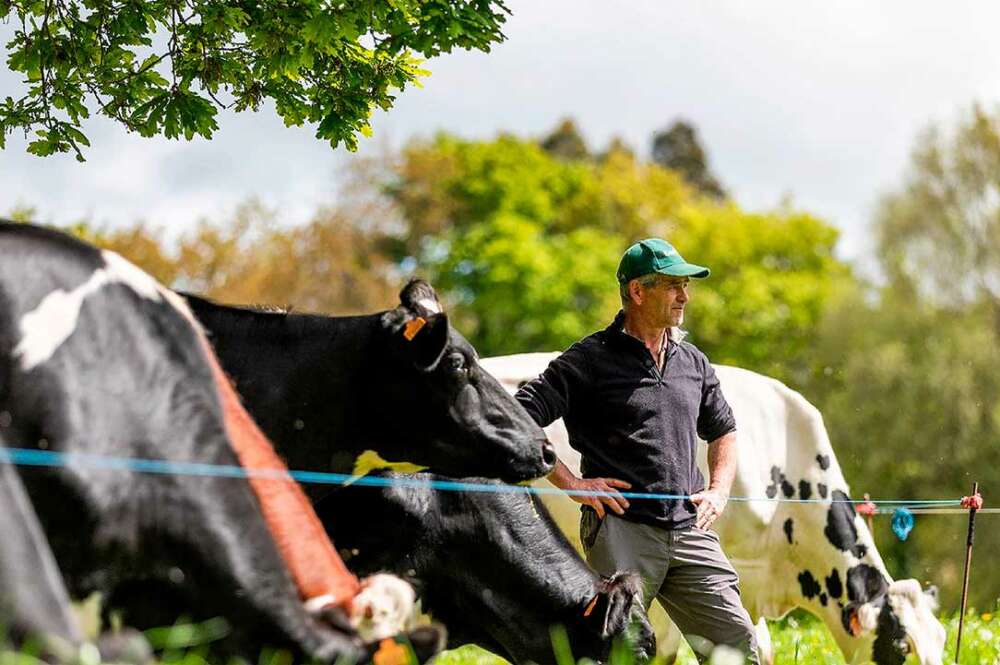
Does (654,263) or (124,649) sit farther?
(654,263)

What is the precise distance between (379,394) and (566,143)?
2299 inches

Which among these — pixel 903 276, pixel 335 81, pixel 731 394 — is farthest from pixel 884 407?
pixel 335 81

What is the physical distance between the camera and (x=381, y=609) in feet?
12.5

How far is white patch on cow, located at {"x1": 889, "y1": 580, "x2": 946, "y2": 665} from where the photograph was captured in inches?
366

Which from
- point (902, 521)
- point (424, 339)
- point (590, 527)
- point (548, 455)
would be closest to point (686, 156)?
point (902, 521)

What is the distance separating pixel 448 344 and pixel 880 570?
181 inches

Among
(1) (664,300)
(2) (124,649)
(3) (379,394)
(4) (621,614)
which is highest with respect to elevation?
(1) (664,300)

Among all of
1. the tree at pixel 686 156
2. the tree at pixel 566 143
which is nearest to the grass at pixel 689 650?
the tree at pixel 566 143

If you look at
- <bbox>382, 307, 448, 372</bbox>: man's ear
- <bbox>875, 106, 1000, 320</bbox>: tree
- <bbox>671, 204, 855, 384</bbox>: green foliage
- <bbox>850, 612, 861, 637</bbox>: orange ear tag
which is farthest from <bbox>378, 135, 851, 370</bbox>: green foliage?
<bbox>382, 307, 448, 372</bbox>: man's ear

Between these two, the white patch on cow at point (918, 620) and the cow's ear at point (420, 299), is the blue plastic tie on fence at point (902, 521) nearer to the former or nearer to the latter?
the white patch on cow at point (918, 620)

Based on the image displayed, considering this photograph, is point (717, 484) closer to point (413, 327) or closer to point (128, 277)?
point (413, 327)

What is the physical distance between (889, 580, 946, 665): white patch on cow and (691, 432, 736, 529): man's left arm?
265cm

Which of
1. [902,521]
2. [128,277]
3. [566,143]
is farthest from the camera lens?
[566,143]

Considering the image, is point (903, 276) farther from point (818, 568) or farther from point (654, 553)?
point (654, 553)
